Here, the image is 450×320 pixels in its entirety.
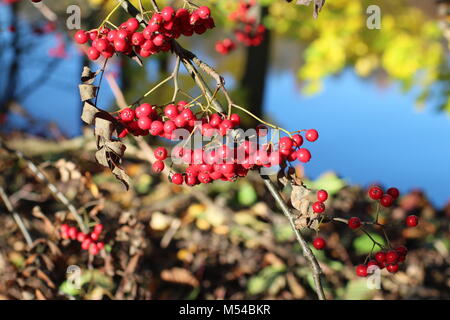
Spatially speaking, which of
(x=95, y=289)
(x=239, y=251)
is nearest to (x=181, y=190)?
(x=239, y=251)

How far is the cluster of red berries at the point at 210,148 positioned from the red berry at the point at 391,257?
1.55ft

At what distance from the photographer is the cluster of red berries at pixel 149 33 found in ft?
4.39

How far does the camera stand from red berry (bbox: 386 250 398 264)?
157 cm

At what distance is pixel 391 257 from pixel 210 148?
2.31 ft

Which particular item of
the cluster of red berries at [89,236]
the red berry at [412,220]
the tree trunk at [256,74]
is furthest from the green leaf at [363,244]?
the tree trunk at [256,74]

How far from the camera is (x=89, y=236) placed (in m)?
2.05

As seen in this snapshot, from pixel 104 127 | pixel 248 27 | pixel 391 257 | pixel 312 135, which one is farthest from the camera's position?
pixel 248 27

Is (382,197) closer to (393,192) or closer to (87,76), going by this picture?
(393,192)

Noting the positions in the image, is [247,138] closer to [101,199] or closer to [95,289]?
[101,199]

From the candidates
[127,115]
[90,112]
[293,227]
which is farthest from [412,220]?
[90,112]

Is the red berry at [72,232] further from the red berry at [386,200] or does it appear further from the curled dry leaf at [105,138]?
the red berry at [386,200]

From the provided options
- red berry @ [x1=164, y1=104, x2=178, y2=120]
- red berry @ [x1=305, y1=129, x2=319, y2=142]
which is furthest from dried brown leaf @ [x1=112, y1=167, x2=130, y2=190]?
red berry @ [x1=305, y1=129, x2=319, y2=142]
